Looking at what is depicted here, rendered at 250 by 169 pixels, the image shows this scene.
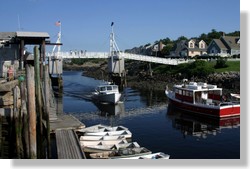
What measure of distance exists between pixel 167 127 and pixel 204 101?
7.17 meters

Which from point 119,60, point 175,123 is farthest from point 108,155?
point 119,60

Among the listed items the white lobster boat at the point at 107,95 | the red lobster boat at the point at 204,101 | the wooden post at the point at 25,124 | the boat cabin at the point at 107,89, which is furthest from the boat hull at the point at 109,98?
the wooden post at the point at 25,124

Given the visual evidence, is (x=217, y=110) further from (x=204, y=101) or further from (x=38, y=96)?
(x=38, y=96)

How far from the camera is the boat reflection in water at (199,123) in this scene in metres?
23.6

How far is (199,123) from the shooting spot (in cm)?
2688

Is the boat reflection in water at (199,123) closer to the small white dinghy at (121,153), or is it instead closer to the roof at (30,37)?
the small white dinghy at (121,153)

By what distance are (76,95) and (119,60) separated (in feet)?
50.2

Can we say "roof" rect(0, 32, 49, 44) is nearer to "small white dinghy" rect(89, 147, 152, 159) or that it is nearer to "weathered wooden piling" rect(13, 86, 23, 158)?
"weathered wooden piling" rect(13, 86, 23, 158)

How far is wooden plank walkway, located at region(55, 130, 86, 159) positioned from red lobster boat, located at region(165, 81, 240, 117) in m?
14.1

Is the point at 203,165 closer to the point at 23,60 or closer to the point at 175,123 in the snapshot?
the point at 175,123

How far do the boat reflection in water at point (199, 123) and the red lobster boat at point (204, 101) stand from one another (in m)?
0.52

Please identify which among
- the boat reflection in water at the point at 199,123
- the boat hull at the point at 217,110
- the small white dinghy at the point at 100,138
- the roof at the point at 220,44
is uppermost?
the roof at the point at 220,44

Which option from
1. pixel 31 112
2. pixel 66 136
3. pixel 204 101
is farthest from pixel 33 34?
pixel 31 112

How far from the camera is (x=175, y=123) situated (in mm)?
26672
